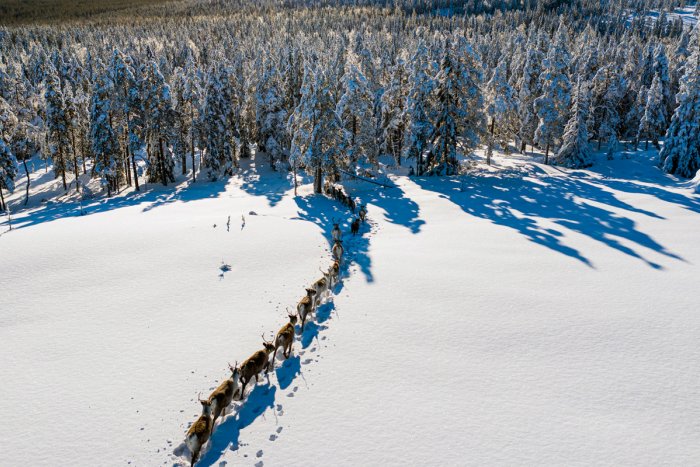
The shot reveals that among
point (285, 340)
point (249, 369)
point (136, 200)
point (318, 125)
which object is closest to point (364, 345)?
point (285, 340)

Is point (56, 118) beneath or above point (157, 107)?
beneath

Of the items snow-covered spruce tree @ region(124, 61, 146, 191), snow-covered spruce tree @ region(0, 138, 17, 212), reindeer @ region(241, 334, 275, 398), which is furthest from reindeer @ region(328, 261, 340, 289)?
snow-covered spruce tree @ region(0, 138, 17, 212)

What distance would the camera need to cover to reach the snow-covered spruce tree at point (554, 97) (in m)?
45.2

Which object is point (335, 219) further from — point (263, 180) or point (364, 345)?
point (263, 180)

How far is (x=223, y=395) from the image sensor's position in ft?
30.0

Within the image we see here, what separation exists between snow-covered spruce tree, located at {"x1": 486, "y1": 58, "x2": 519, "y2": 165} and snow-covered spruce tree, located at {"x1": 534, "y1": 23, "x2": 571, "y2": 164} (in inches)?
133

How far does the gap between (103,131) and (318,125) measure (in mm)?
20943

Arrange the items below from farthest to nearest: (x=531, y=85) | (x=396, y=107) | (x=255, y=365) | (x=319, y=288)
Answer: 1. (x=531, y=85)
2. (x=396, y=107)
3. (x=319, y=288)
4. (x=255, y=365)

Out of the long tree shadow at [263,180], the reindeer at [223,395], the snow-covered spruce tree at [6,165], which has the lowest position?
the long tree shadow at [263,180]

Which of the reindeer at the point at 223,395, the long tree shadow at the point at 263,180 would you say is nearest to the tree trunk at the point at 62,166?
the long tree shadow at the point at 263,180

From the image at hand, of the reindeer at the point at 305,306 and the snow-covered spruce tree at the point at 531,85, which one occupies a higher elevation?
the snow-covered spruce tree at the point at 531,85

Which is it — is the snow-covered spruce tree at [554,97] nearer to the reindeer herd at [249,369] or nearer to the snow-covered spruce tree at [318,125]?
the snow-covered spruce tree at [318,125]

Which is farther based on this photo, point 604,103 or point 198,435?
point 604,103

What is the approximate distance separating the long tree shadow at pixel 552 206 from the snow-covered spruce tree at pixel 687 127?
28.0 ft
